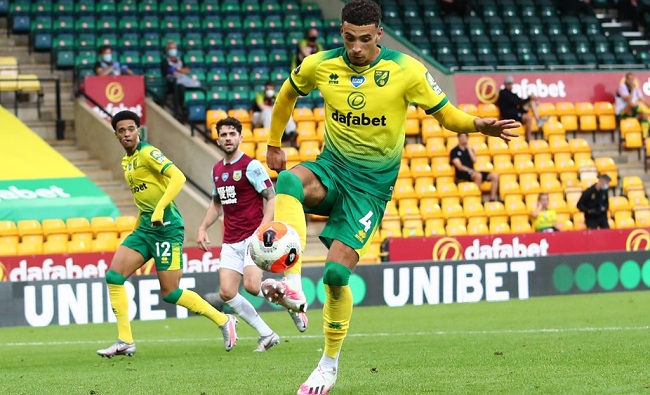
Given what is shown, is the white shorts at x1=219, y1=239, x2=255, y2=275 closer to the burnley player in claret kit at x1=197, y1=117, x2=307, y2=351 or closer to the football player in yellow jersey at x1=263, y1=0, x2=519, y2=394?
the burnley player in claret kit at x1=197, y1=117, x2=307, y2=351

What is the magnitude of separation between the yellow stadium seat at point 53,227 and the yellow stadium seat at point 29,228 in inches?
3.3

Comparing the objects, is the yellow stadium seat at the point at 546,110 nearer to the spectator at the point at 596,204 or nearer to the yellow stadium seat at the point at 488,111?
the yellow stadium seat at the point at 488,111

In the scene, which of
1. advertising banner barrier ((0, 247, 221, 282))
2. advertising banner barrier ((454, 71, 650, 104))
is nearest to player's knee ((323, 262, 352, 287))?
advertising banner barrier ((0, 247, 221, 282))

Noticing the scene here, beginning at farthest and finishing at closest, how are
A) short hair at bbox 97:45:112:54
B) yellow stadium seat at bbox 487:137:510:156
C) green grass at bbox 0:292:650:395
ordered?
yellow stadium seat at bbox 487:137:510:156
short hair at bbox 97:45:112:54
green grass at bbox 0:292:650:395

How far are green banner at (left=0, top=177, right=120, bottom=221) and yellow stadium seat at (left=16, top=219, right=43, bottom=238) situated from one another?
1.73 ft

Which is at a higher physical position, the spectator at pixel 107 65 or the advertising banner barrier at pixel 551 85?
the spectator at pixel 107 65

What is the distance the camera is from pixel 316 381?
7.55 metres

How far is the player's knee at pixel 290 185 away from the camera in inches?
283

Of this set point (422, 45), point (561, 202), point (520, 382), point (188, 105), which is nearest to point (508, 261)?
point (561, 202)

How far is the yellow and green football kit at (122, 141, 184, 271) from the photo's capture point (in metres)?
11.7

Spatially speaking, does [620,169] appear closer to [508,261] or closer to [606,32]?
[606,32]

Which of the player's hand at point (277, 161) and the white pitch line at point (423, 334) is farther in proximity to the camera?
the white pitch line at point (423, 334)

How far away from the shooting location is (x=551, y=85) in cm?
2686

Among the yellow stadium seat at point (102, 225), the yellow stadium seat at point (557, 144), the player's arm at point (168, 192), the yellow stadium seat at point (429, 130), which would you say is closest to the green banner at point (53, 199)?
the yellow stadium seat at point (102, 225)
